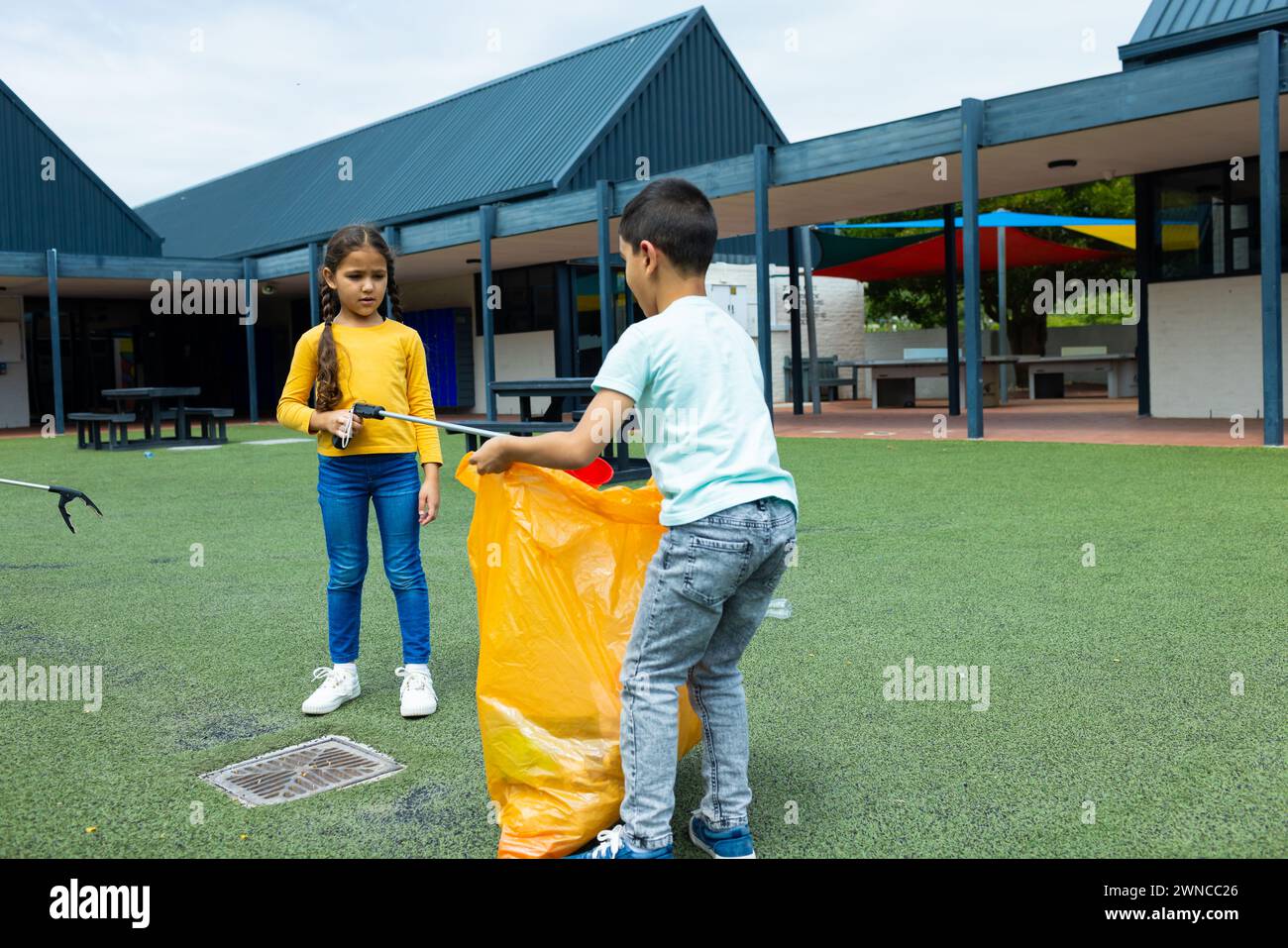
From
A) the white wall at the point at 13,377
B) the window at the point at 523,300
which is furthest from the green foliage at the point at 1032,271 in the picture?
the white wall at the point at 13,377

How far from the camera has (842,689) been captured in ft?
11.7

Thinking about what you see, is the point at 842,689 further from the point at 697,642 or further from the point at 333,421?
the point at 333,421

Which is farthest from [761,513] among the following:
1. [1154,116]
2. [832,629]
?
[1154,116]

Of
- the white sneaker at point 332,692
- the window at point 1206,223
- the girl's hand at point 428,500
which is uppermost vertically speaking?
the window at point 1206,223

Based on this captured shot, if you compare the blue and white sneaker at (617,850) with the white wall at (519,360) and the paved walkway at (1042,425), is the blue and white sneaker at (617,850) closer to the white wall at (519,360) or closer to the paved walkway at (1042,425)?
the paved walkway at (1042,425)

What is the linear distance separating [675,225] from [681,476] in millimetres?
519

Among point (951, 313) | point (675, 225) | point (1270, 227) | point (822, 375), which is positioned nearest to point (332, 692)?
point (675, 225)

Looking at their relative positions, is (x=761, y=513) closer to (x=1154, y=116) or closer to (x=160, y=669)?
(x=160, y=669)

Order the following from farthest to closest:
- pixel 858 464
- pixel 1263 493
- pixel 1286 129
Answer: pixel 1286 129 → pixel 858 464 → pixel 1263 493

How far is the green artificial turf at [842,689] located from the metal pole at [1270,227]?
2.94 meters

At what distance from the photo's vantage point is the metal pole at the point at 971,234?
11.9m

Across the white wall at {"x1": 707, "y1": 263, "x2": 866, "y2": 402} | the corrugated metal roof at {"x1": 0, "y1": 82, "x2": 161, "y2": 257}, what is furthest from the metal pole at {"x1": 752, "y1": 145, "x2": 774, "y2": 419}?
the corrugated metal roof at {"x1": 0, "y1": 82, "x2": 161, "y2": 257}

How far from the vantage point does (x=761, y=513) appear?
2250mm
